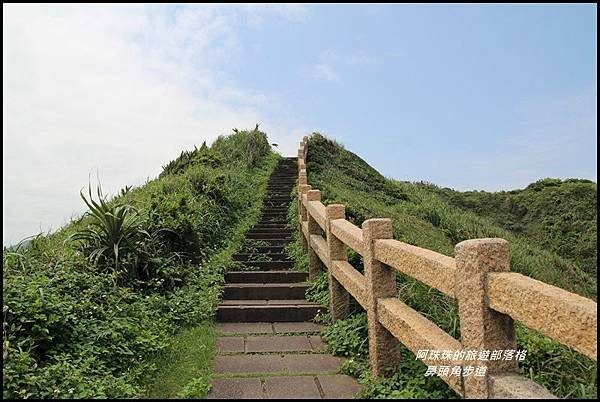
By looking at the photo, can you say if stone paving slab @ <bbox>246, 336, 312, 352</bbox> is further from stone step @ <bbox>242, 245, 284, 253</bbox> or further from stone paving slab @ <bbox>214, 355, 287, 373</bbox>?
stone step @ <bbox>242, 245, 284, 253</bbox>

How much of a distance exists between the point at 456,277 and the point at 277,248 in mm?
6358

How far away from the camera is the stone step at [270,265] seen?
25.6 ft

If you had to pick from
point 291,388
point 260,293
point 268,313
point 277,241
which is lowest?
point 291,388

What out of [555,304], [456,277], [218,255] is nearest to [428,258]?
[456,277]

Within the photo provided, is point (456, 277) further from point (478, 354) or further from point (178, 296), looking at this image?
point (178, 296)

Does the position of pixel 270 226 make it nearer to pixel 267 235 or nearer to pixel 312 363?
pixel 267 235

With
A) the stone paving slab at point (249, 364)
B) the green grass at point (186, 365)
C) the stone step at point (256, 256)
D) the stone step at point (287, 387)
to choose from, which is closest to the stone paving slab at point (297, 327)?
the green grass at point (186, 365)

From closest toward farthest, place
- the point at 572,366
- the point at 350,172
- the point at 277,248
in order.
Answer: the point at 572,366 → the point at 277,248 → the point at 350,172

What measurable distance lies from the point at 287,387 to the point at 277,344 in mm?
1091

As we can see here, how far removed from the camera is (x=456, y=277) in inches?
105

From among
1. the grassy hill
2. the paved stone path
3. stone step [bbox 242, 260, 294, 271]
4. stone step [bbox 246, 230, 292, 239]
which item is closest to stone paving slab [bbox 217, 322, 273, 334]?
the paved stone path

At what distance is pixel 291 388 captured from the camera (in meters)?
3.93

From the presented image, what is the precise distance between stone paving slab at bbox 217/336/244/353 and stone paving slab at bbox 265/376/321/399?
32.4 inches

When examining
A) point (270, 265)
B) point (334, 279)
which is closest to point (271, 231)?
point (270, 265)
